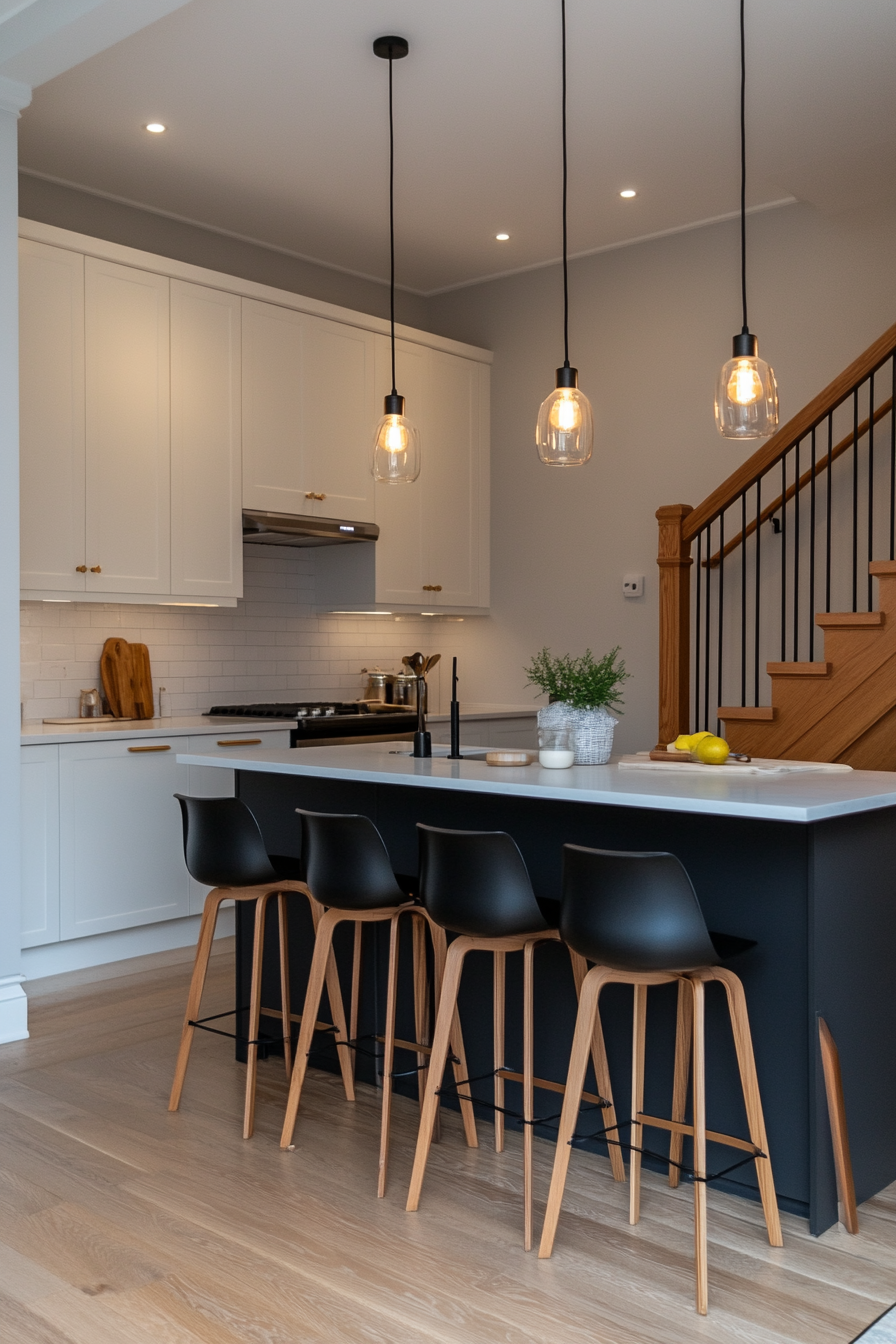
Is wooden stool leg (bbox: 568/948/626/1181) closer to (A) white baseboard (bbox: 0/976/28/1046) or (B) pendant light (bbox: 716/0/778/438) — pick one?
(B) pendant light (bbox: 716/0/778/438)

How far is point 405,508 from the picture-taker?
6.37 m

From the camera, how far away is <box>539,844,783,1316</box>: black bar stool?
238 cm

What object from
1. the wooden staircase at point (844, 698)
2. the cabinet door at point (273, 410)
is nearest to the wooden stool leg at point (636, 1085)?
the wooden staircase at point (844, 698)

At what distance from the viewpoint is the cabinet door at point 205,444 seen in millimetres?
5258

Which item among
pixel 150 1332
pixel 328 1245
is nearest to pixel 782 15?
pixel 328 1245

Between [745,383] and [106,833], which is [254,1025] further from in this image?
[745,383]

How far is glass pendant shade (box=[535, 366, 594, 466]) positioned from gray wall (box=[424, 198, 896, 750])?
2561 mm

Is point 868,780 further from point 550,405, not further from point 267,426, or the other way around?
point 267,426

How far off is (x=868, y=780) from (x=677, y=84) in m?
2.83

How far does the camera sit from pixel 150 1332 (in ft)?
7.27

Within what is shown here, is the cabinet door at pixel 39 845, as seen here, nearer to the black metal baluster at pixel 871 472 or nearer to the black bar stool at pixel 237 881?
the black bar stool at pixel 237 881

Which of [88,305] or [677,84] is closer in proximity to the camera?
[677,84]

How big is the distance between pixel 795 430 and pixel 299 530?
2298 millimetres

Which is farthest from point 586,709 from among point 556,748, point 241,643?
point 241,643
